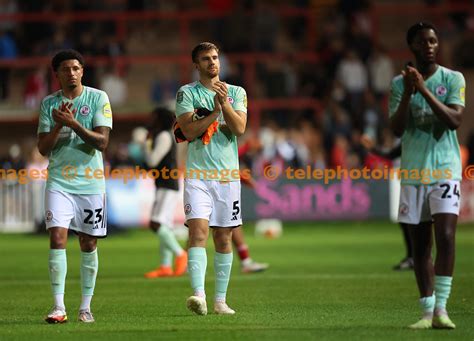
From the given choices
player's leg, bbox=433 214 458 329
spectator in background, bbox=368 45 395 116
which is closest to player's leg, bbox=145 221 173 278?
player's leg, bbox=433 214 458 329

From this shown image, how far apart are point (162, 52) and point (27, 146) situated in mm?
6686

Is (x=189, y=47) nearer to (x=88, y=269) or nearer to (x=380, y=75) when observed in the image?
(x=380, y=75)

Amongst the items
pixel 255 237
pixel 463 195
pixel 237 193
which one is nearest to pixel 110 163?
pixel 255 237

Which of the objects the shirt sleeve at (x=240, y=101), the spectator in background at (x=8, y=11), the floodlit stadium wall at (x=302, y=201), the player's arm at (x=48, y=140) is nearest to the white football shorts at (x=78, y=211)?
the player's arm at (x=48, y=140)

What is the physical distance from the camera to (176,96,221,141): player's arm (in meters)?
11.1

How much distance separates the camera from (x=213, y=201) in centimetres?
1155

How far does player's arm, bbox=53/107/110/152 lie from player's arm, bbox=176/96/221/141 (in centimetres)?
82

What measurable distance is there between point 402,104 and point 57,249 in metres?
3.57

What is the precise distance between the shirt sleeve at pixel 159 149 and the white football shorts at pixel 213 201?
5019 mm

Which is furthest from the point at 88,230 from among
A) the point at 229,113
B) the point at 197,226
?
the point at 229,113

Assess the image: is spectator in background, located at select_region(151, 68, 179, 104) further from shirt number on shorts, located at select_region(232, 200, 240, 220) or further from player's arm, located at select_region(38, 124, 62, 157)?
player's arm, located at select_region(38, 124, 62, 157)

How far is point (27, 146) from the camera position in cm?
2998

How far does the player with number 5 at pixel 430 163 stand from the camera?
995 centimetres

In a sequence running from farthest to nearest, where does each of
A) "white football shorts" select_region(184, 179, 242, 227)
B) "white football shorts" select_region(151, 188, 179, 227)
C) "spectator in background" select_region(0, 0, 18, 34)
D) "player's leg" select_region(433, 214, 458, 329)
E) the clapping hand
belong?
"spectator in background" select_region(0, 0, 18, 34), "white football shorts" select_region(151, 188, 179, 227), "white football shorts" select_region(184, 179, 242, 227), the clapping hand, "player's leg" select_region(433, 214, 458, 329)
